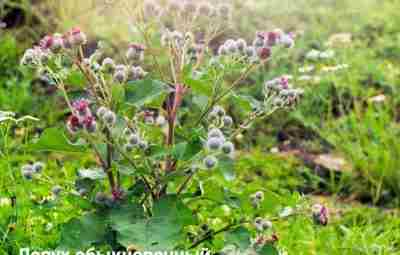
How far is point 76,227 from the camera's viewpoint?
76.6 inches

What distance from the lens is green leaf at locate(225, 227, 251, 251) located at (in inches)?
79.0

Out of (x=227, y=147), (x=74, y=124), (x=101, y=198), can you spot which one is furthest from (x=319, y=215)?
(x=74, y=124)

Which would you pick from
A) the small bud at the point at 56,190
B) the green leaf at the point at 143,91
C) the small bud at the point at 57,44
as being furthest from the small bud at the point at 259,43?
the small bud at the point at 56,190

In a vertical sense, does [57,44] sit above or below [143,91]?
above

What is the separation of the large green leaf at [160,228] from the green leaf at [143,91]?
0.78 feet

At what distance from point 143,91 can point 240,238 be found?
419mm

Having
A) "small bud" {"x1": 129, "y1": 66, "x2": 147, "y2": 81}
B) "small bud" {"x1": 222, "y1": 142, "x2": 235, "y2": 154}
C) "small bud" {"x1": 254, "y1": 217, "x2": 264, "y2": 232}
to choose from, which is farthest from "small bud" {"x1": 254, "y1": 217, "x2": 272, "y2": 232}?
"small bud" {"x1": 129, "y1": 66, "x2": 147, "y2": 81}

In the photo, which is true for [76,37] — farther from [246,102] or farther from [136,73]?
[246,102]

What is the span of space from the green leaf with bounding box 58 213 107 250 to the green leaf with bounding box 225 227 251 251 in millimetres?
301

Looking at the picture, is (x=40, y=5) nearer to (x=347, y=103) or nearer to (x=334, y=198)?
(x=347, y=103)

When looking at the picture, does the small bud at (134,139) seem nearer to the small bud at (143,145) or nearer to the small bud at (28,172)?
the small bud at (143,145)

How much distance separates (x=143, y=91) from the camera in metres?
1.98

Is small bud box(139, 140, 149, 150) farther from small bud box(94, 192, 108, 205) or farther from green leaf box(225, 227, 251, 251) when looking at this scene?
green leaf box(225, 227, 251, 251)

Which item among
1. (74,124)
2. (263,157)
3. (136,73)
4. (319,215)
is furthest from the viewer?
(263,157)
